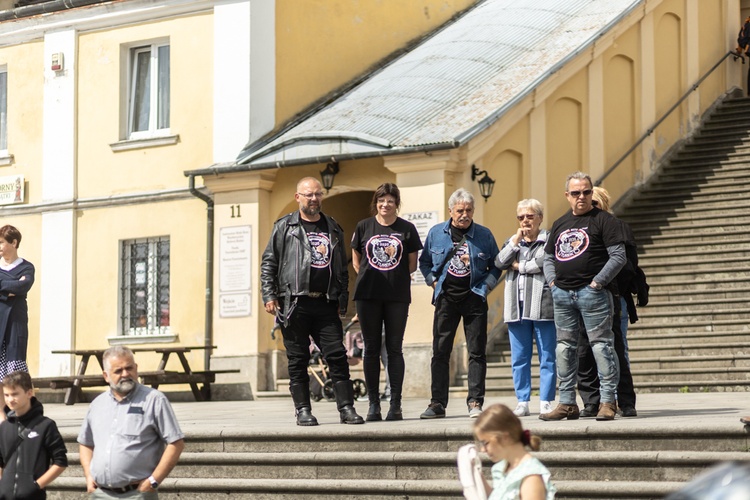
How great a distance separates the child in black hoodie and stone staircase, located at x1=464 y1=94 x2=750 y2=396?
29.5ft

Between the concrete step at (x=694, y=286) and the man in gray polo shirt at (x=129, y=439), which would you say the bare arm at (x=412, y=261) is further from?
the concrete step at (x=694, y=286)

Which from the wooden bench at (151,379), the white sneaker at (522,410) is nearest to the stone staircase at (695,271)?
the wooden bench at (151,379)

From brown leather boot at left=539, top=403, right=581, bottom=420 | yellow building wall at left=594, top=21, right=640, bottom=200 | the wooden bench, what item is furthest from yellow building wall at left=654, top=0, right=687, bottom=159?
brown leather boot at left=539, top=403, right=581, bottom=420

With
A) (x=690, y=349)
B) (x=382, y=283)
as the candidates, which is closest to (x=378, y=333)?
(x=382, y=283)

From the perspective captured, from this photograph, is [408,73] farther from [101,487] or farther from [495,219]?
[101,487]

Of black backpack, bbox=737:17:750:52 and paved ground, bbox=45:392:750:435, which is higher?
black backpack, bbox=737:17:750:52

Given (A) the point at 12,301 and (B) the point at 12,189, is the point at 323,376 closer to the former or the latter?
(A) the point at 12,301

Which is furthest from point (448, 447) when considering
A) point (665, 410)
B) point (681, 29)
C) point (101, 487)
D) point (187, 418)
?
Answer: point (681, 29)

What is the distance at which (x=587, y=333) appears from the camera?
11141mm

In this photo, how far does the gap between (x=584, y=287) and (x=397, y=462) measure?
1.97 m

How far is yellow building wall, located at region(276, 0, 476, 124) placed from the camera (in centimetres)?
2231

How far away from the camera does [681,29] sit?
25156mm

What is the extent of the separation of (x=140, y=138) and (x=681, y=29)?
940cm

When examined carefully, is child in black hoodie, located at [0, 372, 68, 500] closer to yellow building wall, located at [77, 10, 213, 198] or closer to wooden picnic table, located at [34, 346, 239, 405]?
wooden picnic table, located at [34, 346, 239, 405]
